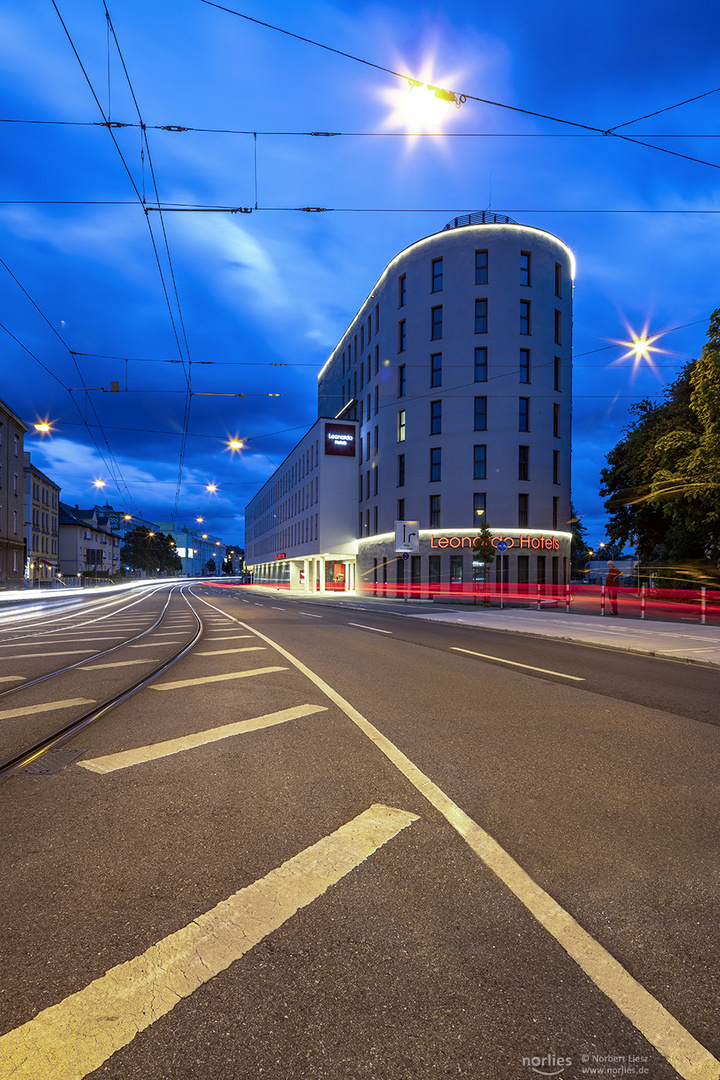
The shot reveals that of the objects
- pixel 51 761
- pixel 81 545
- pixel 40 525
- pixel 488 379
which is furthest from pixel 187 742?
pixel 81 545

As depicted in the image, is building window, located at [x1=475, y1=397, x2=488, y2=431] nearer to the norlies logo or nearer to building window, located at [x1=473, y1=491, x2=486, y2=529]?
building window, located at [x1=473, y1=491, x2=486, y2=529]

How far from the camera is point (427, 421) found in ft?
134

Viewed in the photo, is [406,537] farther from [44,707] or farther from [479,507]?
[44,707]

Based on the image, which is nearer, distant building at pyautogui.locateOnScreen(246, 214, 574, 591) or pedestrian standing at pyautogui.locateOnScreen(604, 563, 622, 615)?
pedestrian standing at pyautogui.locateOnScreen(604, 563, 622, 615)

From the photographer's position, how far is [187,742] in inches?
198

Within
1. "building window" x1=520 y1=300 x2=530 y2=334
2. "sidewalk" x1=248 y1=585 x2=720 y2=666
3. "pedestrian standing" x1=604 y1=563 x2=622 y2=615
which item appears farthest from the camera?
"building window" x1=520 y1=300 x2=530 y2=334

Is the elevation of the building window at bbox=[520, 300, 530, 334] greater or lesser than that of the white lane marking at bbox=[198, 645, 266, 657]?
greater

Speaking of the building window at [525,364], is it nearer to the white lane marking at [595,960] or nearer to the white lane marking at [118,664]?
the white lane marking at [118,664]

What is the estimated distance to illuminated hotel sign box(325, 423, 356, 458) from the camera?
51719 millimetres

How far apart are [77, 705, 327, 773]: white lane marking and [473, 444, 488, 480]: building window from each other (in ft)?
112

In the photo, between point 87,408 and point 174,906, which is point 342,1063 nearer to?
point 174,906

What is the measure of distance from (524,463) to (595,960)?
127ft

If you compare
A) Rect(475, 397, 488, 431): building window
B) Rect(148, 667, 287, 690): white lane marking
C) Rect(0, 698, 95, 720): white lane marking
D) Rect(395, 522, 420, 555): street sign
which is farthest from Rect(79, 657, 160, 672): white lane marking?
Rect(475, 397, 488, 431): building window

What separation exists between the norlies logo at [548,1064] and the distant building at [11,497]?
5568cm
